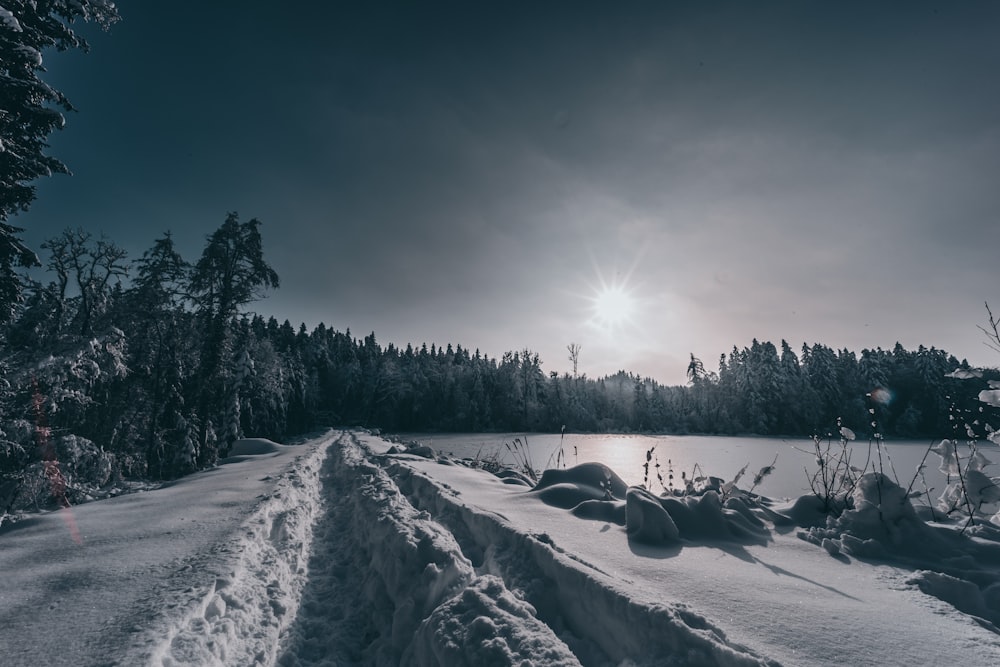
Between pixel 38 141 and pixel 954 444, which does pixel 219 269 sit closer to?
pixel 38 141

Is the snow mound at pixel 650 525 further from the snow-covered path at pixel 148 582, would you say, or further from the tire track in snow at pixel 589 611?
the snow-covered path at pixel 148 582

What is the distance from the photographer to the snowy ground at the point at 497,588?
2752 mm

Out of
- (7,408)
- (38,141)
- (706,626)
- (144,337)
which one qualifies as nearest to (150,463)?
(144,337)

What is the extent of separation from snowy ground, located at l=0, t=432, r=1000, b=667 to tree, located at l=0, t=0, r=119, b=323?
19.3 feet

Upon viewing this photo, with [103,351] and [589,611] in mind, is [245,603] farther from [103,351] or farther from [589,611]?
[103,351]

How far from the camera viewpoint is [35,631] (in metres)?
3.00

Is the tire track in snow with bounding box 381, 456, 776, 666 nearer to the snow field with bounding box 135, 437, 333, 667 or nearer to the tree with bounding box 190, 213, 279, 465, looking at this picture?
the snow field with bounding box 135, 437, 333, 667

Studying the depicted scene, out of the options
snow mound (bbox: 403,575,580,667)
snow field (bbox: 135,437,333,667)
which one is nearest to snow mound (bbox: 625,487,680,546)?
snow mound (bbox: 403,575,580,667)

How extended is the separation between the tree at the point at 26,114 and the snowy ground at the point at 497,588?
588 centimetres

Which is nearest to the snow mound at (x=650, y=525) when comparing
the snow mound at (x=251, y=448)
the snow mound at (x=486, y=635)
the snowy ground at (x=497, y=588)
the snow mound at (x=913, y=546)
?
the snowy ground at (x=497, y=588)

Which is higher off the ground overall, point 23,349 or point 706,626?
point 23,349

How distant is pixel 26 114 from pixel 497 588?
1285cm

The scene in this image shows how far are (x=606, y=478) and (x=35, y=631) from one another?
7.38 meters

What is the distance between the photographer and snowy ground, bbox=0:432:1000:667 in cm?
275
